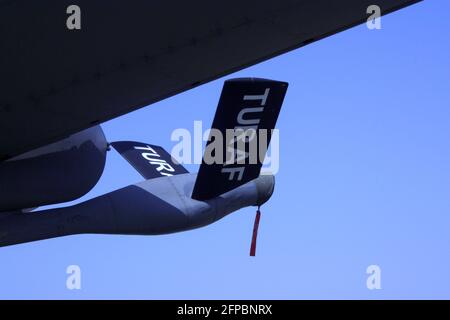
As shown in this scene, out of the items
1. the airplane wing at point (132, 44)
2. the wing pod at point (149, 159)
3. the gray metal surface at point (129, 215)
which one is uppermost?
the wing pod at point (149, 159)

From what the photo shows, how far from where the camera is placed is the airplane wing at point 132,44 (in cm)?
638

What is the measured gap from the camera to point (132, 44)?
6691mm

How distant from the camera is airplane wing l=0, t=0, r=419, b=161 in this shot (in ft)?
20.9

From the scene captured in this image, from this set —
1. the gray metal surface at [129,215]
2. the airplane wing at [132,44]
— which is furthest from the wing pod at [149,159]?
the airplane wing at [132,44]

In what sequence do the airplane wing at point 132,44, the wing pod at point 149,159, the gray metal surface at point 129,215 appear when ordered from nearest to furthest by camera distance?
the airplane wing at point 132,44, the gray metal surface at point 129,215, the wing pod at point 149,159

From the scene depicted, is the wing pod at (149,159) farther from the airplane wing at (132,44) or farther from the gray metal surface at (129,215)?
the airplane wing at (132,44)

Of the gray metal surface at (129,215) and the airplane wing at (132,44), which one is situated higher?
the airplane wing at (132,44)

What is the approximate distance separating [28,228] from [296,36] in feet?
13.7

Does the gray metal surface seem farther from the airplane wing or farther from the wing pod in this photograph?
the airplane wing

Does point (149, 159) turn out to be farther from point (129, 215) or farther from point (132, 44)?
point (132, 44)

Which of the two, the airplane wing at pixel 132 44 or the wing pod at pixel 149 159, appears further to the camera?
the wing pod at pixel 149 159

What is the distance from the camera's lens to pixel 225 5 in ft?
21.0

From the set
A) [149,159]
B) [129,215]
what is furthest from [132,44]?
[149,159]
